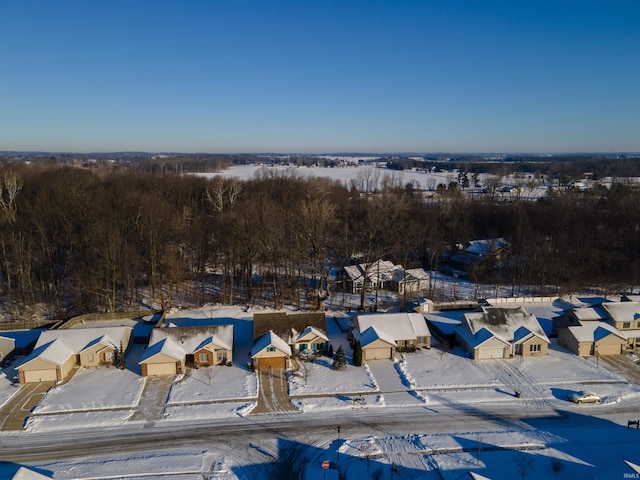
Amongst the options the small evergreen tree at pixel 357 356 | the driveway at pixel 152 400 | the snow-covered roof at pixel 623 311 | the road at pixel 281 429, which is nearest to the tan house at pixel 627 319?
the snow-covered roof at pixel 623 311

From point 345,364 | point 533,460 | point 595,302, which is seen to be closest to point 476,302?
point 595,302

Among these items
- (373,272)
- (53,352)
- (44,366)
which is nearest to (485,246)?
(373,272)

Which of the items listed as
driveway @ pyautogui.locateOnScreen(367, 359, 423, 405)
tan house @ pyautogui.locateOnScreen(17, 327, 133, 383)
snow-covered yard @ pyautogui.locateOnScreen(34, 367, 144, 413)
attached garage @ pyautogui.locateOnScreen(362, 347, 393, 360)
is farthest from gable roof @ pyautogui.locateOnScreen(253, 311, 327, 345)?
tan house @ pyautogui.locateOnScreen(17, 327, 133, 383)

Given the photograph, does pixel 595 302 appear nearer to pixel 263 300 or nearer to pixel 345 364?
pixel 345 364

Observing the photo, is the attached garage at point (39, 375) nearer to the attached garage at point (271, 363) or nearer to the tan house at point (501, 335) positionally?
the attached garage at point (271, 363)

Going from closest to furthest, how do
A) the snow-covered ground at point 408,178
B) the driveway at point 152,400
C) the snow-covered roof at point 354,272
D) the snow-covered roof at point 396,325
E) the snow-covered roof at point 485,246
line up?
the driveway at point 152,400, the snow-covered roof at point 396,325, the snow-covered roof at point 354,272, the snow-covered roof at point 485,246, the snow-covered ground at point 408,178

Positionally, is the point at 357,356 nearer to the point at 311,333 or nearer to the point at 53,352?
the point at 311,333
